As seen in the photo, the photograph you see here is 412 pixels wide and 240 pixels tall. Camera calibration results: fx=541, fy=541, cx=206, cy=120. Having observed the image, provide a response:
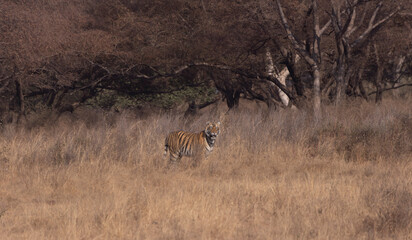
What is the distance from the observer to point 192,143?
29.8 ft

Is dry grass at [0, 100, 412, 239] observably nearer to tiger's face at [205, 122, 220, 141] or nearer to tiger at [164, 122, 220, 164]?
tiger at [164, 122, 220, 164]

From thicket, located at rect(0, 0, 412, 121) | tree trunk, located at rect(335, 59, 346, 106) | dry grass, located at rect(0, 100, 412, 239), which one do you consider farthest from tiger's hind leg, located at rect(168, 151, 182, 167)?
tree trunk, located at rect(335, 59, 346, 106)

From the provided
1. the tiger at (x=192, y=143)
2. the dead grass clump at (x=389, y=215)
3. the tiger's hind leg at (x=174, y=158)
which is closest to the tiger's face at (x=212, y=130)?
the tiger at (x=192, y=143)

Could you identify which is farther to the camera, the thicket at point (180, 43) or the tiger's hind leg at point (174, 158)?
the thicket at point (180, 43)

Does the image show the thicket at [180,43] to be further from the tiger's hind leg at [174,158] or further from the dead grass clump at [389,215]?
the dead grass clump at [389,215]

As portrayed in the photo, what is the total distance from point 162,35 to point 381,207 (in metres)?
12.0

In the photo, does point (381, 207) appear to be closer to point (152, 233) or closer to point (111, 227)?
point (152, 233)

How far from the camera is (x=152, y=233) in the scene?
5625 mm

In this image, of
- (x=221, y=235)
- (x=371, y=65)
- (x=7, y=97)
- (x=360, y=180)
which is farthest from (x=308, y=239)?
(x=371, y=65)

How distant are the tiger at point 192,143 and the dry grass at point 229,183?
19 centimetres

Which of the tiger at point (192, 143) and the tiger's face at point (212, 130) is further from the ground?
the tiger's face at point (212, 130)

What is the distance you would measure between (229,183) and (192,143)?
146 centimetres

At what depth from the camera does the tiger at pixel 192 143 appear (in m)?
8.95

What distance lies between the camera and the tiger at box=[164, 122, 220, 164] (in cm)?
895
